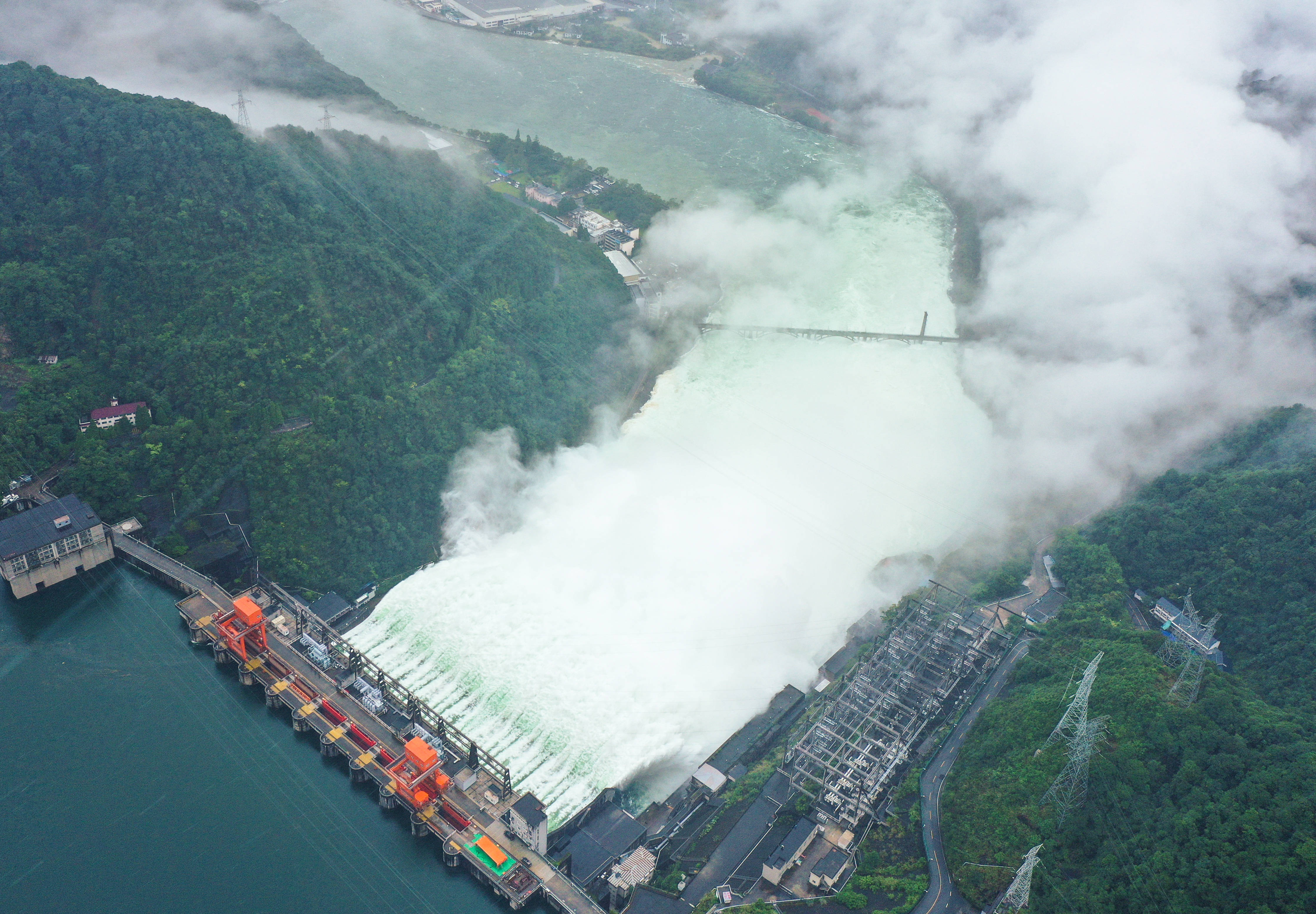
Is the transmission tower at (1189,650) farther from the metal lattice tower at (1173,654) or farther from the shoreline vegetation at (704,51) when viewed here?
the shoreline vegetation at (704,51)

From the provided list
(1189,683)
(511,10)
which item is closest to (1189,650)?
(1189,683)

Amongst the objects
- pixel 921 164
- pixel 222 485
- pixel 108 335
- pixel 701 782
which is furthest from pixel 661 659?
pixel 921 164

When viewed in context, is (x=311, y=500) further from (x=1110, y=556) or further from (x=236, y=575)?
(x=1110, y=556)

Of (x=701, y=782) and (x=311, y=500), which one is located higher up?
(x=311, y=500)

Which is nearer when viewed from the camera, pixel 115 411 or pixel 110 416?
pixel 110 416

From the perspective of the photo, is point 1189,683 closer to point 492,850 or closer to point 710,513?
point 710,513

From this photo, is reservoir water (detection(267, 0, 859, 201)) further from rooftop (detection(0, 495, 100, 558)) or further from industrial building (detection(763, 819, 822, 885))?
industrial building (detection(763, 819, 822, 885))

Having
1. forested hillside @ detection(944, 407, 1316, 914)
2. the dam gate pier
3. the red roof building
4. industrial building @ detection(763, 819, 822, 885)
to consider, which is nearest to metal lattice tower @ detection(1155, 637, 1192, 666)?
forested hillside @ detection(944, 407, 1316, 914)
